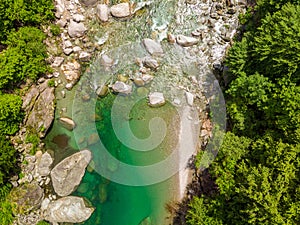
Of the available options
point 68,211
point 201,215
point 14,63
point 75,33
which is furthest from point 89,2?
point 201,215

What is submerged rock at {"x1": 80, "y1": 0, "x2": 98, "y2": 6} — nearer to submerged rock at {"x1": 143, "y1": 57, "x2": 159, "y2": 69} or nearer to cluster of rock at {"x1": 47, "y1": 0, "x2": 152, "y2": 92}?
cluster of rock at {"x1": 47, "y1": 0, "x2": 152, "y2": 92}

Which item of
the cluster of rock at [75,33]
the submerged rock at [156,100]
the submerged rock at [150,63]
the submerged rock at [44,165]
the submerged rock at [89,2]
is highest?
the submerged rock at [89,2]

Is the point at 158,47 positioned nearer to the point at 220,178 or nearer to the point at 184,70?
the point at 184,70

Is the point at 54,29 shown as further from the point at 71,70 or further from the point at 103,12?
the point at 103,12

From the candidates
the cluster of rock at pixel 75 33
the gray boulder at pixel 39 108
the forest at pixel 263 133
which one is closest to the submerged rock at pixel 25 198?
the gray boulder at pixel 39 108

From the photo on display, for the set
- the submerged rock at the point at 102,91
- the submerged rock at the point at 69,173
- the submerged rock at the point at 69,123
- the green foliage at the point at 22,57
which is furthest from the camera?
the submerged rock at the point at 102,91

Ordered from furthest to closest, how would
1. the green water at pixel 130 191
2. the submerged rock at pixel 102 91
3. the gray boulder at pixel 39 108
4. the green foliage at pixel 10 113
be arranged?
the submerged rock at pixel 102 91 → the gray boulder at pixel 39 108 → the green water at pixel 130 191 → the green foliage at pixel 10 113

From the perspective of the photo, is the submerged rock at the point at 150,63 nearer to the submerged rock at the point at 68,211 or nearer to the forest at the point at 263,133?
the forest at the point at 263,133

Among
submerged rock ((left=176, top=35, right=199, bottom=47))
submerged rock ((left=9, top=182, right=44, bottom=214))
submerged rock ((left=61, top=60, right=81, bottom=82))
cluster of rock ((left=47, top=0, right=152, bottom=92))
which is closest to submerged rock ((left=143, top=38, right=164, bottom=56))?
submerged rock ((left=176, top=35, right=199, bottom=47))
